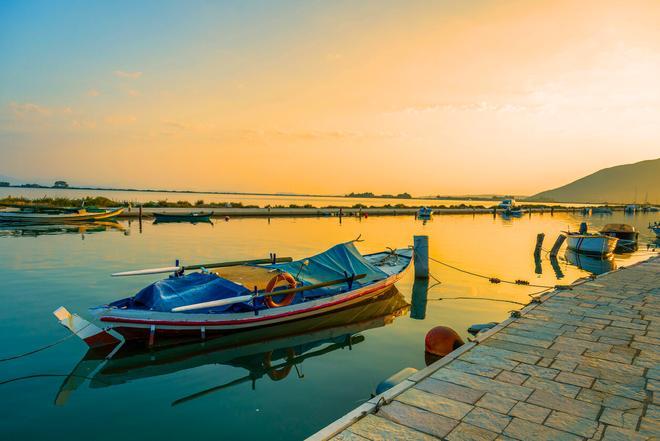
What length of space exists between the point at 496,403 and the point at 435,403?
34.3 inches

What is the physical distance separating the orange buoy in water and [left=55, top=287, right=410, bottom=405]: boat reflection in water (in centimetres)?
267

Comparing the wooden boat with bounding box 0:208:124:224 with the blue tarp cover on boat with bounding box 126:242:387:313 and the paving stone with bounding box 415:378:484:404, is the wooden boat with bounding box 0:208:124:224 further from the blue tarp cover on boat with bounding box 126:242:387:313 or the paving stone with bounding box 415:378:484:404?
the paving stone with bounding box 415:378:484:404

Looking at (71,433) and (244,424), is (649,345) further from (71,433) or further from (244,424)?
(71,433)

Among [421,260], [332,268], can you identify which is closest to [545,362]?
[332,268]

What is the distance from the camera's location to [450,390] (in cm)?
640

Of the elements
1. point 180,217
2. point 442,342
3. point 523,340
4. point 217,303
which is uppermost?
point 180,217

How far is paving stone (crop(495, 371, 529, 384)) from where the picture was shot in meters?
6.71

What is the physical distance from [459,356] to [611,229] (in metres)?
35.2

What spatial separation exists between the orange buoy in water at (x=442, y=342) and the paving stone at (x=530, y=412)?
13.1 ft

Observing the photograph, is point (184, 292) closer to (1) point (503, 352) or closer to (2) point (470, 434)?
(1) point (503, 352)

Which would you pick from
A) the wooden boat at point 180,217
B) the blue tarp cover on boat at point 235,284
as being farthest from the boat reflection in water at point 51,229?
the blue tarp cover on boat at point 235,284

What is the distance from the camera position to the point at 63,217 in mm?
43969

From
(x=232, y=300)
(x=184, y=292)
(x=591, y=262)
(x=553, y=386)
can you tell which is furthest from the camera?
(x=591, y=262)

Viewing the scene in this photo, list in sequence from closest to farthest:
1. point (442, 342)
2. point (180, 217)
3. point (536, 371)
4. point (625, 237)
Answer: point (536, 371) < point (442, 342) < point (625, 237) < point (180, 217)
